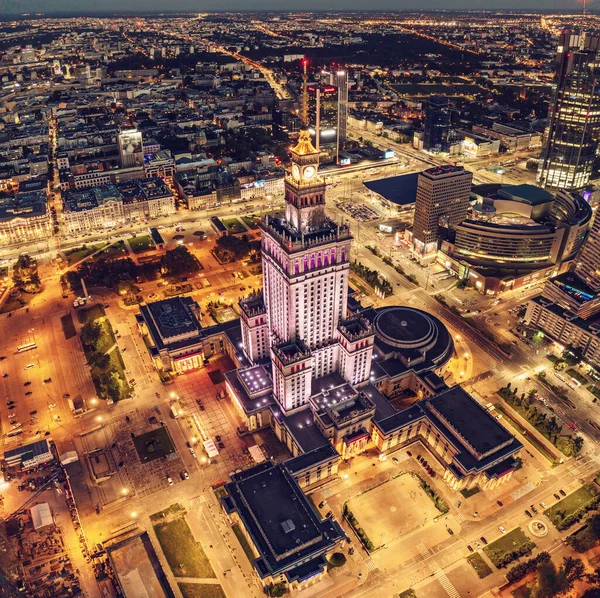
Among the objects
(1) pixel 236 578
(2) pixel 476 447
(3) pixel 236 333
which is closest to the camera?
(1) pixel 236 578

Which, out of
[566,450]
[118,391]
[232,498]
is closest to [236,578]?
[232,498]

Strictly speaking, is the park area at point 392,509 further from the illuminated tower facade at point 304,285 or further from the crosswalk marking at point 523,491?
the illuminated tower facade at point 304,285

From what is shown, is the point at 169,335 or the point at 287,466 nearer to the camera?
the point at 287,466

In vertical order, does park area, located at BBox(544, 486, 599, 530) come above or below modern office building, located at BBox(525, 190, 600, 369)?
below

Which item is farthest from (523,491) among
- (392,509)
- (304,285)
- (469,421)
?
(304,285)

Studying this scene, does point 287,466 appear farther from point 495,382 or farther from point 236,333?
point 495,382

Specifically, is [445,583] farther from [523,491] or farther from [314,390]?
[314,390]

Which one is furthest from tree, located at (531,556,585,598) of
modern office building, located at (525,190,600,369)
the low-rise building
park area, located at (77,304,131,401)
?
park area, located at (77,304,131,401)

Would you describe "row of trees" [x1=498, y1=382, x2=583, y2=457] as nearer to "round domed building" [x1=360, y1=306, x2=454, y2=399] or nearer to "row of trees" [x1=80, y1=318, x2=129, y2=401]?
"round domed building" [x1=360, y1=306, x2=454, y2=399]
